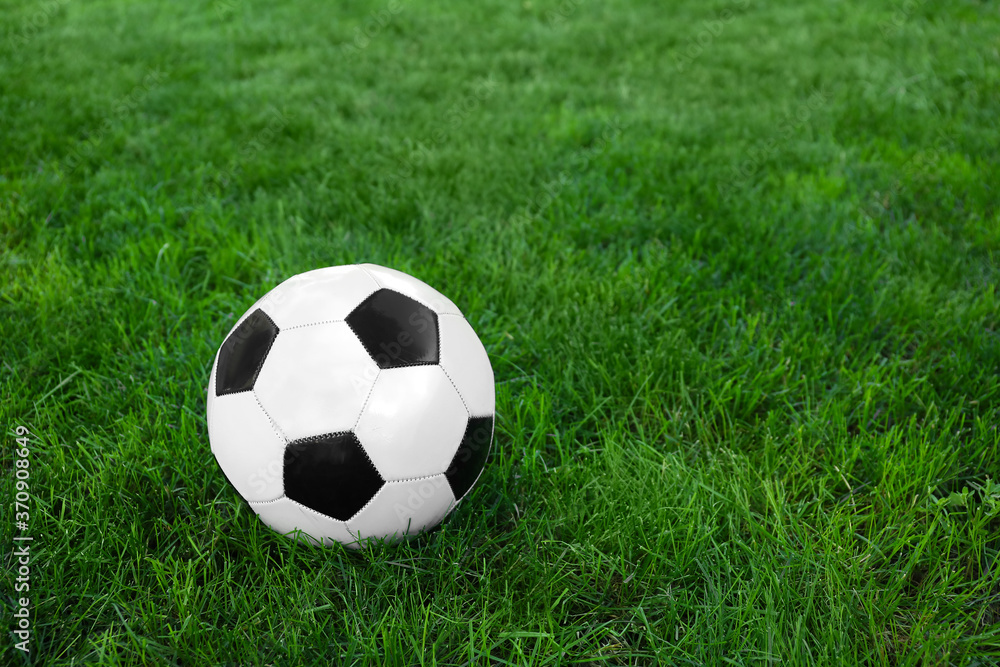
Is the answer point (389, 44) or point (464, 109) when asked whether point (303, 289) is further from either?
point (389, 44)

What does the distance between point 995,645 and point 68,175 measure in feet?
14.9

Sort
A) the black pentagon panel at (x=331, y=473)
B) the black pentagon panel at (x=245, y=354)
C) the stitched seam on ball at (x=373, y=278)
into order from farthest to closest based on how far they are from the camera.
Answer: the stitched seam on ball at (x=373, y=278)
the black pentagon panel at (x=245, y=354)
the black pentagon panel at (x=331, y=473)

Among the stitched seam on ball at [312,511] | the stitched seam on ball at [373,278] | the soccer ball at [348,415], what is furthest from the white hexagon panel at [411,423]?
the stitched seam on ball at [373,278]

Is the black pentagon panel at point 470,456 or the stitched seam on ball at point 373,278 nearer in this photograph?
the black pentagon panel at point 470,456

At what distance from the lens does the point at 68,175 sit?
361 centimetres

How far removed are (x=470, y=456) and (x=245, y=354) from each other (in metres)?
0.70

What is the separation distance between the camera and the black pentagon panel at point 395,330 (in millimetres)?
1750

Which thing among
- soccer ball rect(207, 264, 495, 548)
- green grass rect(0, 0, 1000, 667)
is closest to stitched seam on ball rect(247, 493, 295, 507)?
soccer ball rect(207, 264, 495, 548)

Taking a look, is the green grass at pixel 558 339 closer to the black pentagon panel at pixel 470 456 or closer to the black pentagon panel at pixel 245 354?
the black pentagon panel at pixel 470 456

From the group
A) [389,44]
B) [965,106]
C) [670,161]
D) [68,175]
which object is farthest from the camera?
[389,44]

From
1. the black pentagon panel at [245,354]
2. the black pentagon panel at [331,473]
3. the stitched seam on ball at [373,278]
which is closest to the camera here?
the black pentagon panel at [331,473]

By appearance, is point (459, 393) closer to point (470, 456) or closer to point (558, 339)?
point (470, 456)

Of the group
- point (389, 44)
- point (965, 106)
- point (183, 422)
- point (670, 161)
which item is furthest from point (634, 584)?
point (389, 44)

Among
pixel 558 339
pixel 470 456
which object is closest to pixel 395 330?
pixel 470 456
